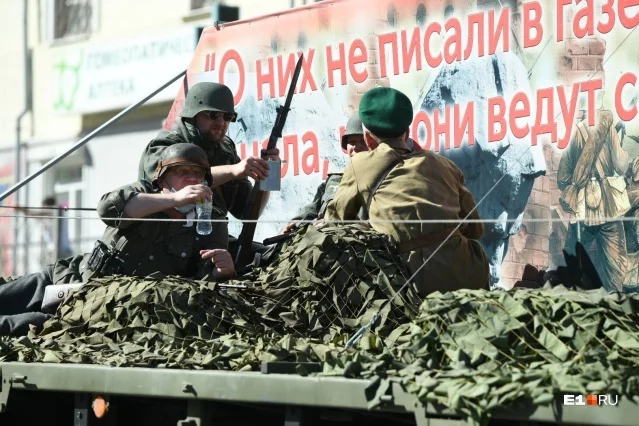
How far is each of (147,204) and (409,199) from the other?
3.79 ft

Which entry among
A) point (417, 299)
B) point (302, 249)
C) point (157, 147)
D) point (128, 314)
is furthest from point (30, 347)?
point (157, 147)

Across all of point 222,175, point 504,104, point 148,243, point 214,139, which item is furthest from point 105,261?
point 504,104

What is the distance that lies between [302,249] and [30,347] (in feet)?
3.43

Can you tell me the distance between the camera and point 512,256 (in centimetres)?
696

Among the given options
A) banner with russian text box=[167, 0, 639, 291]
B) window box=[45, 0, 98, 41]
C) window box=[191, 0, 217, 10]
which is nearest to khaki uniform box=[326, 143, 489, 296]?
banner with russian text box=[167, 0, 639, 291]

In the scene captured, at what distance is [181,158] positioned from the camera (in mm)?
5965

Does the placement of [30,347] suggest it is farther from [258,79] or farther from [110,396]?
[258,79]

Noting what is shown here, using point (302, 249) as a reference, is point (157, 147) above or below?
above

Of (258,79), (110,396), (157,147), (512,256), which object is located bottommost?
(110,396)

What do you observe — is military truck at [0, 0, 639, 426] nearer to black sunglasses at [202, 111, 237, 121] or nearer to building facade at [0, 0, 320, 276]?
black sunglasses at [202, 111, 237, 121]

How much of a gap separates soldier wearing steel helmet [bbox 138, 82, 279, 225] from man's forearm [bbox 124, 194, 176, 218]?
0.75 meters

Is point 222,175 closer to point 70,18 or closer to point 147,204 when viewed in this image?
point 147,204

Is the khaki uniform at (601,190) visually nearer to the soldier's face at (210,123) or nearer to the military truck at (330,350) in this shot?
the military truck at (330,350)

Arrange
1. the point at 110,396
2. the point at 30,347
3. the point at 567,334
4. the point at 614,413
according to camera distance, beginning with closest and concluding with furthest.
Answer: the point at 614,413 → the point at 567,334 → the point at 110,396 → the point at 30,347
